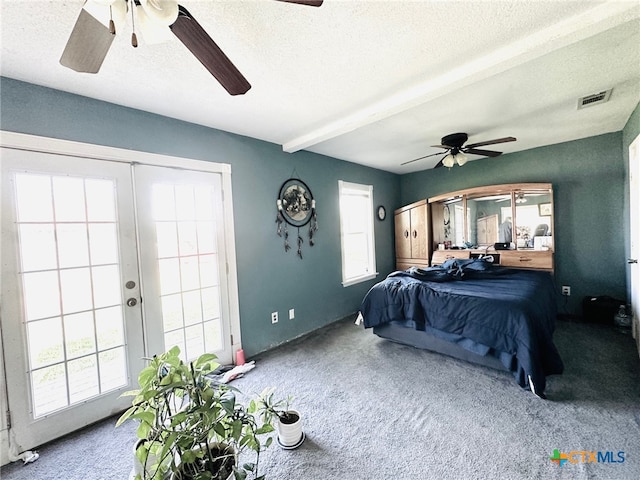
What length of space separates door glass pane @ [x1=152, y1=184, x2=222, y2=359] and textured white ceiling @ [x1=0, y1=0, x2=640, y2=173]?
79 cm

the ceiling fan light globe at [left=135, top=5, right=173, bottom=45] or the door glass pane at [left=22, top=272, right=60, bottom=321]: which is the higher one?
the ceiling fan light globe at [left=135, top=5, right=173, bottom=45]

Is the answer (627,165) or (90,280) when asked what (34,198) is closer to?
(90,280)

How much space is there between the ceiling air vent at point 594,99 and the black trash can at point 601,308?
7.96 ft

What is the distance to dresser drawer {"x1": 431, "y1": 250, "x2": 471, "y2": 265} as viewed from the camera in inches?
170

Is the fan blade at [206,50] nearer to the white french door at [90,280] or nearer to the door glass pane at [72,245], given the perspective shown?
the white french door at [90,280]

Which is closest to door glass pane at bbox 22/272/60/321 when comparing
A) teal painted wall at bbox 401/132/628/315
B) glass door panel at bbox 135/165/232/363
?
glass door panel at bbox 135/165/232/363

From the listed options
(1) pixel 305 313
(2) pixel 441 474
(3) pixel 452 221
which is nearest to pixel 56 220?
(1) pixel 305 313

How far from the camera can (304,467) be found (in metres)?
1.55

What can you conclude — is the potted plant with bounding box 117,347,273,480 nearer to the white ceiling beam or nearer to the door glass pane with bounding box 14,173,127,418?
the door glass pane with bounding box 14,173,127,418

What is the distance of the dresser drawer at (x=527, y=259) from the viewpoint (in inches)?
143

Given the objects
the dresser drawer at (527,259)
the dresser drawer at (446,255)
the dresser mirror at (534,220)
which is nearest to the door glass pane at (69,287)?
the dresser drawer at (446,255)

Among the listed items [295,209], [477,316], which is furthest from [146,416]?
[295,209]

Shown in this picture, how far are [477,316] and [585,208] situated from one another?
2.81 m

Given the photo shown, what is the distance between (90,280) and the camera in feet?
6.65
